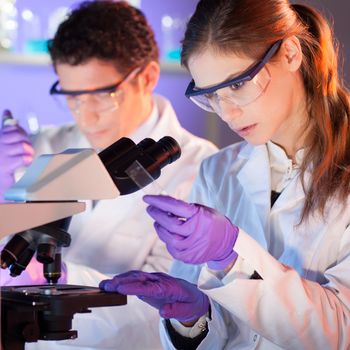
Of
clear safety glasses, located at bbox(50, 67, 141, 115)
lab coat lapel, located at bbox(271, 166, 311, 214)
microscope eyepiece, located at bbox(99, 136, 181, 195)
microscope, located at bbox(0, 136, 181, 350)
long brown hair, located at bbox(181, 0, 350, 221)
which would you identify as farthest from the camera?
clear safety glasses, located at bbox(50, 67, 141, 115)

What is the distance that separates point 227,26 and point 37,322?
88 centimetres

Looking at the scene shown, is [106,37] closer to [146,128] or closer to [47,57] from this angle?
[146,128]

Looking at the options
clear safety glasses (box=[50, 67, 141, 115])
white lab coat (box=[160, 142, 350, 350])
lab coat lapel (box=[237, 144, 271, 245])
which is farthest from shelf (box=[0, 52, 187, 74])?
lab coat lapel (box=[237, 144, 271, 245])

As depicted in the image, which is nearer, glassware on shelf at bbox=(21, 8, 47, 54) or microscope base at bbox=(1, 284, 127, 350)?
microscope base at bbox=(1, 284, 127, 350)

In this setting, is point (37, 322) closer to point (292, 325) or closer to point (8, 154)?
point (292, 325)

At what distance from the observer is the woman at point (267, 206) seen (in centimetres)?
193

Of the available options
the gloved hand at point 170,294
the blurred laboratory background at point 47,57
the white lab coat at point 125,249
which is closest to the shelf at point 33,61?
the blurred laboratory background at point 47,57

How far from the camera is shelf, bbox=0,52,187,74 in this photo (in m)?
3.58

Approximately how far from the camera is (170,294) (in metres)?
2.07

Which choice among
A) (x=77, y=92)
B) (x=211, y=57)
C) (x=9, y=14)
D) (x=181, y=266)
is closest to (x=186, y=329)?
(x=181, y=266)

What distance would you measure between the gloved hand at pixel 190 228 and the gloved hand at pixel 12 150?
4.37 feet

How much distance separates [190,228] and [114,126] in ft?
4.01

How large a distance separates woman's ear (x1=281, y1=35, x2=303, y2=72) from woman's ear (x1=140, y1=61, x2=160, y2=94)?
1.02 meters

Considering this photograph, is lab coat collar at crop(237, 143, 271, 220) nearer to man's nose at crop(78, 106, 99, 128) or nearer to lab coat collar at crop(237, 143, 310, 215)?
lab coat collar at crop(237, 143, 310, 215)
